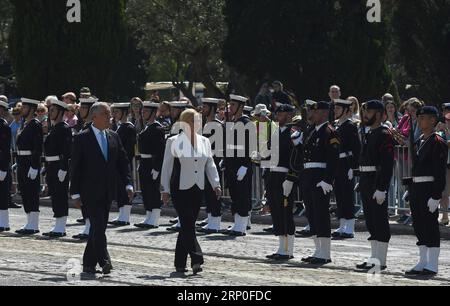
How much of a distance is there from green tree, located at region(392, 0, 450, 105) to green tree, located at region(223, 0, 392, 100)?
2.64ft

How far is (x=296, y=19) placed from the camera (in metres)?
33.6

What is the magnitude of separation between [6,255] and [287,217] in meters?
3.68

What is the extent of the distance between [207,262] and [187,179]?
1652 mm

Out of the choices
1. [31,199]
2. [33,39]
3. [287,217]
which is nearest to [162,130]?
[31,199]

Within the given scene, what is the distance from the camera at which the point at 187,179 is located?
51.3 feet

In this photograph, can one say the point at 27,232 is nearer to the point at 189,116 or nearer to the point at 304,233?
the point at 304,233

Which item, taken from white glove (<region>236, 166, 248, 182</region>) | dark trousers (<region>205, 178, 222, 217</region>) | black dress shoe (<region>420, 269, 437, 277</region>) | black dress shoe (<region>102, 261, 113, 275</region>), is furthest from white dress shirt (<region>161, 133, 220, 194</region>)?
dark trousers (<region>205, 178, 222, 217</region>)

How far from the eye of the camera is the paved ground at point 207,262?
1487 cm

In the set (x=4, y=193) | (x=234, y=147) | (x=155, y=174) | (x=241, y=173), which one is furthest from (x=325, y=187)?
(x=4, y=193)

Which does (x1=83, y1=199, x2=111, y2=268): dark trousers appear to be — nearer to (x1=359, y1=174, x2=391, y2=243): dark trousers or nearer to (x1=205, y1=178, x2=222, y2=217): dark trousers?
(x1=359, y1=174, x2=391, y2=243): dark trousers

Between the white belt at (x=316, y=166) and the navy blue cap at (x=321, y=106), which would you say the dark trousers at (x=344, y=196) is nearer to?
the white belt at (x=316, y=166)

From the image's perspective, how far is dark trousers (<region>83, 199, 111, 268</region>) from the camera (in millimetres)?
15383

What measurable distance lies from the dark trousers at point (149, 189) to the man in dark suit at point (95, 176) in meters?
6.36
